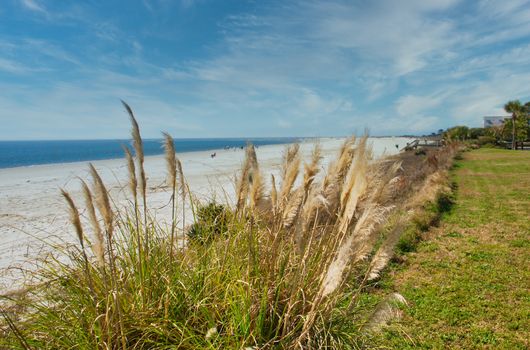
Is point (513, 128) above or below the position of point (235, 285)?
above

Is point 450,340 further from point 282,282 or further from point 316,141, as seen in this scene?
point 316,141

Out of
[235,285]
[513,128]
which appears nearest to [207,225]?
[235,285]

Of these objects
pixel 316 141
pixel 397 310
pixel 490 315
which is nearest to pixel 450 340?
pixel 397 310

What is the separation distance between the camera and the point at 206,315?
7.58ft

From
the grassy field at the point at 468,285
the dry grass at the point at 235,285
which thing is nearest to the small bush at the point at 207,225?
the dry grass at the point at 235,285

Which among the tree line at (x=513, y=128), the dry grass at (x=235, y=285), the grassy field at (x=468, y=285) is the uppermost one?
the tree line at (x=513, y=128)

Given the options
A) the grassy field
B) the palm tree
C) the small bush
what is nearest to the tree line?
the palm tree

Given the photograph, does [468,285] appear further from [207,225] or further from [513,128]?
[513,128]

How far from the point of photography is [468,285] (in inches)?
213

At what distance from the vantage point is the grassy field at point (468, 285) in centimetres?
400

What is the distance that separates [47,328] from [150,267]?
2.41 feet

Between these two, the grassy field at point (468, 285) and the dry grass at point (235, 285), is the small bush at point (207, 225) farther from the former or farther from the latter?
the grassy field at point (468, 285)

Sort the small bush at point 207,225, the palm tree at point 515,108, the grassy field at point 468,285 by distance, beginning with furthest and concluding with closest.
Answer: the palm tree at point 515,108, the grassy field at point 468,285, the small bush at point 207,225

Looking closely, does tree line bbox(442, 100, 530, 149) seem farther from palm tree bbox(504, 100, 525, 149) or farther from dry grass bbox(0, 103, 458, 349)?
dry grass bbox(0, 103, 458, 349)
